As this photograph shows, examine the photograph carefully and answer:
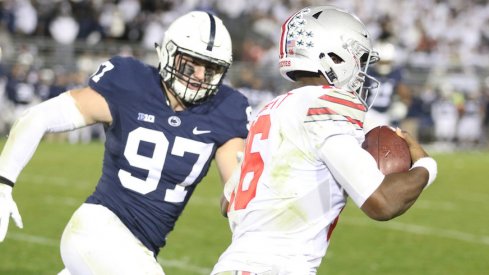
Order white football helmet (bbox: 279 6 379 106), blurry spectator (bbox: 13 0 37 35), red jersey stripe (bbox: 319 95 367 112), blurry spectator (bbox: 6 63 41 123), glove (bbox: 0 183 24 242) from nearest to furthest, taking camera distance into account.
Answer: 1. red jersey stripe (bbox: 319 95 367 112)
2. white football helmet (bbox: 279 6 379 106)
3. glove (bbox: 0 183 24 242)
4. blurry spectator (bbox: 6 63 41 123)
5. blurry spectator (bbox: 13 0 37 35)

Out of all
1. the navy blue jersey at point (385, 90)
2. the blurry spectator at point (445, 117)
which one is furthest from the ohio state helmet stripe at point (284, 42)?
the blurry spectator at point (445, 117)

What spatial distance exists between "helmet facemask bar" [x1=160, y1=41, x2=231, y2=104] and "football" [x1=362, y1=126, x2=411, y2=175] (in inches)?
39.0

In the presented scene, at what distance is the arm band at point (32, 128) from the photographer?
11.5ft

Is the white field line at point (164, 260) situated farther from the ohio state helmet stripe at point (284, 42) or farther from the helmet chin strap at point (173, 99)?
the ohio state helmet stripe at point (284, 42)

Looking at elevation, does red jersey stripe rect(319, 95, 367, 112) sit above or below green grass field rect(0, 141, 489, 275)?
above

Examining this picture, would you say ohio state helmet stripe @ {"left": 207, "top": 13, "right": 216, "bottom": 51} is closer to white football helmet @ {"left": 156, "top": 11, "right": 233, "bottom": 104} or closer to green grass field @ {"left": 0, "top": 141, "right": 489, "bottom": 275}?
white football helmet @ {"left": 156, "top": 11, "right": 233, "bottom": 104}

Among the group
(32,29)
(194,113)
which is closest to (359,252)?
(194,113)

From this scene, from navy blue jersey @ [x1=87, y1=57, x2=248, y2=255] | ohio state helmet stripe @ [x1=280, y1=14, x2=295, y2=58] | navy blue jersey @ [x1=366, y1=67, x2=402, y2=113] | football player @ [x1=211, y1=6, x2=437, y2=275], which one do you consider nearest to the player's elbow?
football player @ [x1=211, y1=6, x2=437, y2=275]

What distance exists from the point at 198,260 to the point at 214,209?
268 cm

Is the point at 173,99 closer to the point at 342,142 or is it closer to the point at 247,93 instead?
the point at 342,142

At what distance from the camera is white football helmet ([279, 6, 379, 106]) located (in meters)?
2.93

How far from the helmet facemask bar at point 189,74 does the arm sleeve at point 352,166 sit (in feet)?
3.95

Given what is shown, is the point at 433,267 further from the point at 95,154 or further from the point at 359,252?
the point at 95,154

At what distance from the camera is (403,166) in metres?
2.90
